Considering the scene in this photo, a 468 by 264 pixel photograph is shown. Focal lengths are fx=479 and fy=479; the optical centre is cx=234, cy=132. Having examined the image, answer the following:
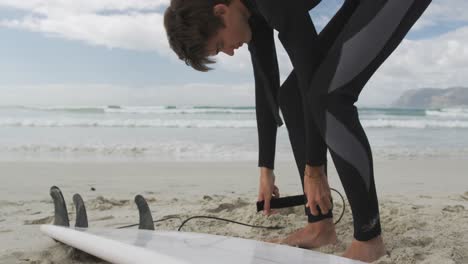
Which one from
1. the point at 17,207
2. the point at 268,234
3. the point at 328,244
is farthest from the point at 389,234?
the point at 17,207

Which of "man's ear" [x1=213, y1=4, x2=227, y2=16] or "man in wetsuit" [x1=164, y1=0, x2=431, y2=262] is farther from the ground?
"man's ear" [x1=213, y1=4, x2=227, y2=16]

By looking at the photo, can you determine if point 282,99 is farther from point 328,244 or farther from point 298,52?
point 328,244

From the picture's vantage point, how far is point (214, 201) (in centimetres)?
312

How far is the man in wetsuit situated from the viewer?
138 cm

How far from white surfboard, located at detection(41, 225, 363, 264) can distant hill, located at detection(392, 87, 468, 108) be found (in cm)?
2091

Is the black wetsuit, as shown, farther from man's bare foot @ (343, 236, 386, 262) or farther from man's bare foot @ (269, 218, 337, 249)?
man's bare foot @ (269, 218, 337, 249)

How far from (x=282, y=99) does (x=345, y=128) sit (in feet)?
1.69

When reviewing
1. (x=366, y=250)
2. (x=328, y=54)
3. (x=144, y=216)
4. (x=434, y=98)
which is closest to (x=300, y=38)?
(x=328, y=54)

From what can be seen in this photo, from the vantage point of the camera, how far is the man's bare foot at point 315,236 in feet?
6.10

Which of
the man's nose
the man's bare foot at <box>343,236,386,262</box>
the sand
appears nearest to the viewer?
the man's bare foot at <box>343,236,386,262</box>

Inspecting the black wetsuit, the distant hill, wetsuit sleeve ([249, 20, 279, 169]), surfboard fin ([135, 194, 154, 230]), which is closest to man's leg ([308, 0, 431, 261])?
the black wetsuit

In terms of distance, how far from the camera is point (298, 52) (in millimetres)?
1457

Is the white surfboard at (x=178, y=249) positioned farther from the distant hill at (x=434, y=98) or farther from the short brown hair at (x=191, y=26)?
the distant hill at (x=434, y=98)

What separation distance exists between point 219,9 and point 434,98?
2400 centimetres
